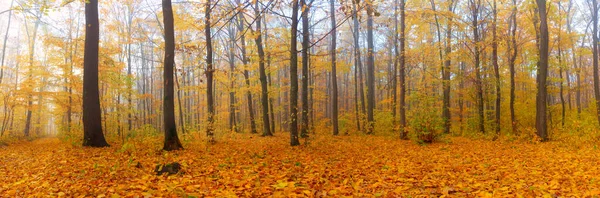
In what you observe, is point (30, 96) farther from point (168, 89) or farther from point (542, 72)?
point (542, 72)

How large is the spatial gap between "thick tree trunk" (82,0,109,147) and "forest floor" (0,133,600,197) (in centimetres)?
80

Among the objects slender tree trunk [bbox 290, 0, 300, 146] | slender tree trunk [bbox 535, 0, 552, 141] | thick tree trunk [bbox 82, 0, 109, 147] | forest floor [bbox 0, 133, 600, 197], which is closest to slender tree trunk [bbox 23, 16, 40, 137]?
thick tree trunk [bbox 82, 0, 109, 147]

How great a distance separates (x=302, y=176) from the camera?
15.8ft

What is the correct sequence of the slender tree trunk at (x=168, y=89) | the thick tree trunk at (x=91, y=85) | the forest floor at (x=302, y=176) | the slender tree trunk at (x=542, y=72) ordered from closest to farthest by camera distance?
the forest floor at (x=302, y=176)
the slender tree trunk at (x=168, y=89)
the thick tree trunk at (x=91, y=85)
the slender tree trunk at (x=542, y=72)

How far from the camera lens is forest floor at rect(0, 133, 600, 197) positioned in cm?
369

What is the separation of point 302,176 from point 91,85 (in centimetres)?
667

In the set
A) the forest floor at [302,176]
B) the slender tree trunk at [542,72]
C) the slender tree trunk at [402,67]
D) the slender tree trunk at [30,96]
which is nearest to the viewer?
the forest floor at [302,176]

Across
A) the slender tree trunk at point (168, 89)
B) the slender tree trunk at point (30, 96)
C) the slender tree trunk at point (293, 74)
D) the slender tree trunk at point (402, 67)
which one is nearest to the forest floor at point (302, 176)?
the slender tree trunk at point (168, 89)

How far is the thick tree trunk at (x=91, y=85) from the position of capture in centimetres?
781

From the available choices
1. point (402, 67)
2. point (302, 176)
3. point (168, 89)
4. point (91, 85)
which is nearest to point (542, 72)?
point (402, 67)

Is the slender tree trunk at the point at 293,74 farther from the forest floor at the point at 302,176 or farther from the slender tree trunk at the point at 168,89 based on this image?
the slender tree trunk at the point at 168,89

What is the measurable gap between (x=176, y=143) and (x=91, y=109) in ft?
8.23

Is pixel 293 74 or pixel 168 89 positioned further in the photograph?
pixel 293 74

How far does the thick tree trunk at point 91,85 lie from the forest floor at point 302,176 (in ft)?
2.62
